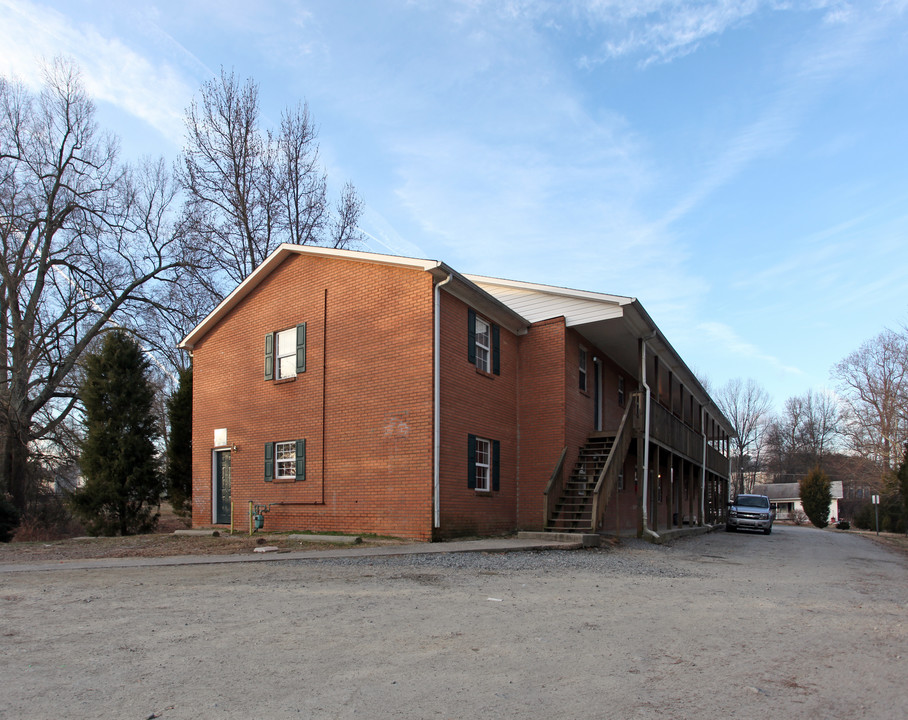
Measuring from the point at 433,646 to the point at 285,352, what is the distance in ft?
41.3

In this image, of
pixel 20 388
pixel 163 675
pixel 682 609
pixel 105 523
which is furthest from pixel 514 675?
pixel 20 388

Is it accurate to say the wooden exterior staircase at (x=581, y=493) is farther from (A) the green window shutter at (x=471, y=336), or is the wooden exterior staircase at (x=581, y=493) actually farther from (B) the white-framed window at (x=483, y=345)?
(A) the green window shutter at (x=471, y=336)

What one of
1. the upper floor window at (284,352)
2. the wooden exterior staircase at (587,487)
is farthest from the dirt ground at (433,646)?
the upper floor window at (284,352)

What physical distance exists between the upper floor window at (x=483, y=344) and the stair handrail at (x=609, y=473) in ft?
11.2

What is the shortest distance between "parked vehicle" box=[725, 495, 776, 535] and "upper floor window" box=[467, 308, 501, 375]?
18.0 metres

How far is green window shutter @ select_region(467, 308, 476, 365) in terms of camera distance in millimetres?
15234

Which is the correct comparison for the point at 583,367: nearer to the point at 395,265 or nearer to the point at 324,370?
the point at 395,265

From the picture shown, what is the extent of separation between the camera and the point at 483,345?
52.9 ft

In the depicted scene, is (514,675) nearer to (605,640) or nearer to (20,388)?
(605,640)

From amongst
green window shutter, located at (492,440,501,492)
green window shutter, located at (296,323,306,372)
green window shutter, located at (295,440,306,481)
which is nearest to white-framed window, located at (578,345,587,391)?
green window shutter, located at (492,440,501,492)

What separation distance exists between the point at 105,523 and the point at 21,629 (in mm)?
15232

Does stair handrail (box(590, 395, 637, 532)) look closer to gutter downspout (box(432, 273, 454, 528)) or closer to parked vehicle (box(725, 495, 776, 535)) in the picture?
gutter downspout (box(432, 273, 454, 528))

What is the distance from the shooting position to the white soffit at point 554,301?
53.5 feet

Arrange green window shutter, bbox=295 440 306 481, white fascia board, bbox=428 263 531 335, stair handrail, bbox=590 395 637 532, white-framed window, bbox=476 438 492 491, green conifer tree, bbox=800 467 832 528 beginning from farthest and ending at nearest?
green conifer tree, bbox=800 467 832 528 < green window shutter, bbox=295 440 306 481 < white-framed window, bbox=476 438 492 491 < stair handrail, bbox=590 395 637 532 < white fascia board, bbox=428 263 531 335
